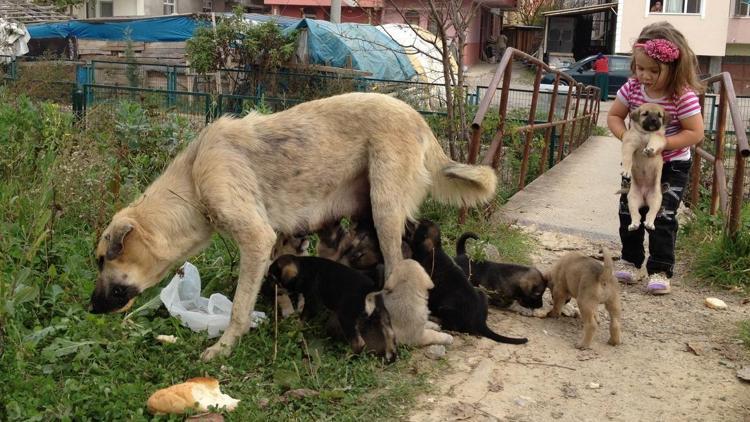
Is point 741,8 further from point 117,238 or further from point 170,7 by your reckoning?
point 117,238

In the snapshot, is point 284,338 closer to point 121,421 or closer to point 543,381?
point 121,421

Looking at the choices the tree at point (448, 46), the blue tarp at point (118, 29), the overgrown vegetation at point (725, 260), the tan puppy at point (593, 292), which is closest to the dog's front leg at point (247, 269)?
the tan puppy at point (593, 292)

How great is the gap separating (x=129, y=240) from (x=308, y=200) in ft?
3.50

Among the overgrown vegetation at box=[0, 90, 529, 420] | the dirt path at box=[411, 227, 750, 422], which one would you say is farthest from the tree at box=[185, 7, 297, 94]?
the dirt path at box=[411, 227, 750, 422]

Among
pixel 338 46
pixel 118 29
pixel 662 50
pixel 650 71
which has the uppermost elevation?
pixel 118 29

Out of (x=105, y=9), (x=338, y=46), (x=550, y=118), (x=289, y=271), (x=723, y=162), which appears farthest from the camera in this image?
(x=105, y=9)

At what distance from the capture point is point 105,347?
4031 mm

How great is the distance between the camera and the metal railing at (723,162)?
5801 mm

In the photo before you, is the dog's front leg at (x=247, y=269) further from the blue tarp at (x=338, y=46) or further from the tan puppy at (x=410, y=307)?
the blue tarp at (x=338, y=46)

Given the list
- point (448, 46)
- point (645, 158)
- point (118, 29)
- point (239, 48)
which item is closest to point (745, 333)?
point (645, 158)

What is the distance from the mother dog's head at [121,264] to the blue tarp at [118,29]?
23.2 metres

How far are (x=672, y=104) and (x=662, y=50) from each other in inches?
15.2

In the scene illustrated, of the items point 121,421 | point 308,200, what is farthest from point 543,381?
point 121,421

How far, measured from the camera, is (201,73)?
19.0 metres
